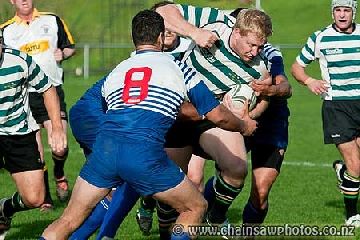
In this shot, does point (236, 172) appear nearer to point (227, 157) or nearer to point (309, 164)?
point (227, 157)

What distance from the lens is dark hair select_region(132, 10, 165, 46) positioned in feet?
21.8

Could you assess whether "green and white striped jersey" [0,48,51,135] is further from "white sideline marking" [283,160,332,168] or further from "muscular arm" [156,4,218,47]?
"white sideline marking" [283,160,332,168]

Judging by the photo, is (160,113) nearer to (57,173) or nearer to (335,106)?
(335,106)

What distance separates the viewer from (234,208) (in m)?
11.0

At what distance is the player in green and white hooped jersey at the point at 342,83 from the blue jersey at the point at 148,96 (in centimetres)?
380

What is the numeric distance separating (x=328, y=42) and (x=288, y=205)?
6.48 feet

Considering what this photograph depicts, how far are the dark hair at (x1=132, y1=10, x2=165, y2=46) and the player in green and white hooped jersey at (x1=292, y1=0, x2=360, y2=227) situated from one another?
12.6 feet

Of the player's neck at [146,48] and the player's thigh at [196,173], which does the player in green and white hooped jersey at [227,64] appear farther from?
the player's thigh at [196,173]

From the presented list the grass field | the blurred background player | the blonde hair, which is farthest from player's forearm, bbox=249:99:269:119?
the blurred background player

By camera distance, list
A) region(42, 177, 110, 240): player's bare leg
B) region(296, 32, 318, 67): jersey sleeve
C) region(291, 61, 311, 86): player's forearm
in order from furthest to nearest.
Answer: region(296, 32, 318, 67): jersey sleeve
region(291, 61, 311, 86): player's forearm
region(42, 177, 110, 240): player's bare leg

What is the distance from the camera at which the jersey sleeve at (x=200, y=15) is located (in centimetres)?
796

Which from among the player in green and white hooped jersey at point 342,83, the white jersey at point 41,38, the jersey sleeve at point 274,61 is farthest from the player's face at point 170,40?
the white jersey at point 41,38

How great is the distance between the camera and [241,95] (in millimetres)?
7840

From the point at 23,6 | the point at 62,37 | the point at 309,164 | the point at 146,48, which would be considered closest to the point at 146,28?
the point at 146,48
